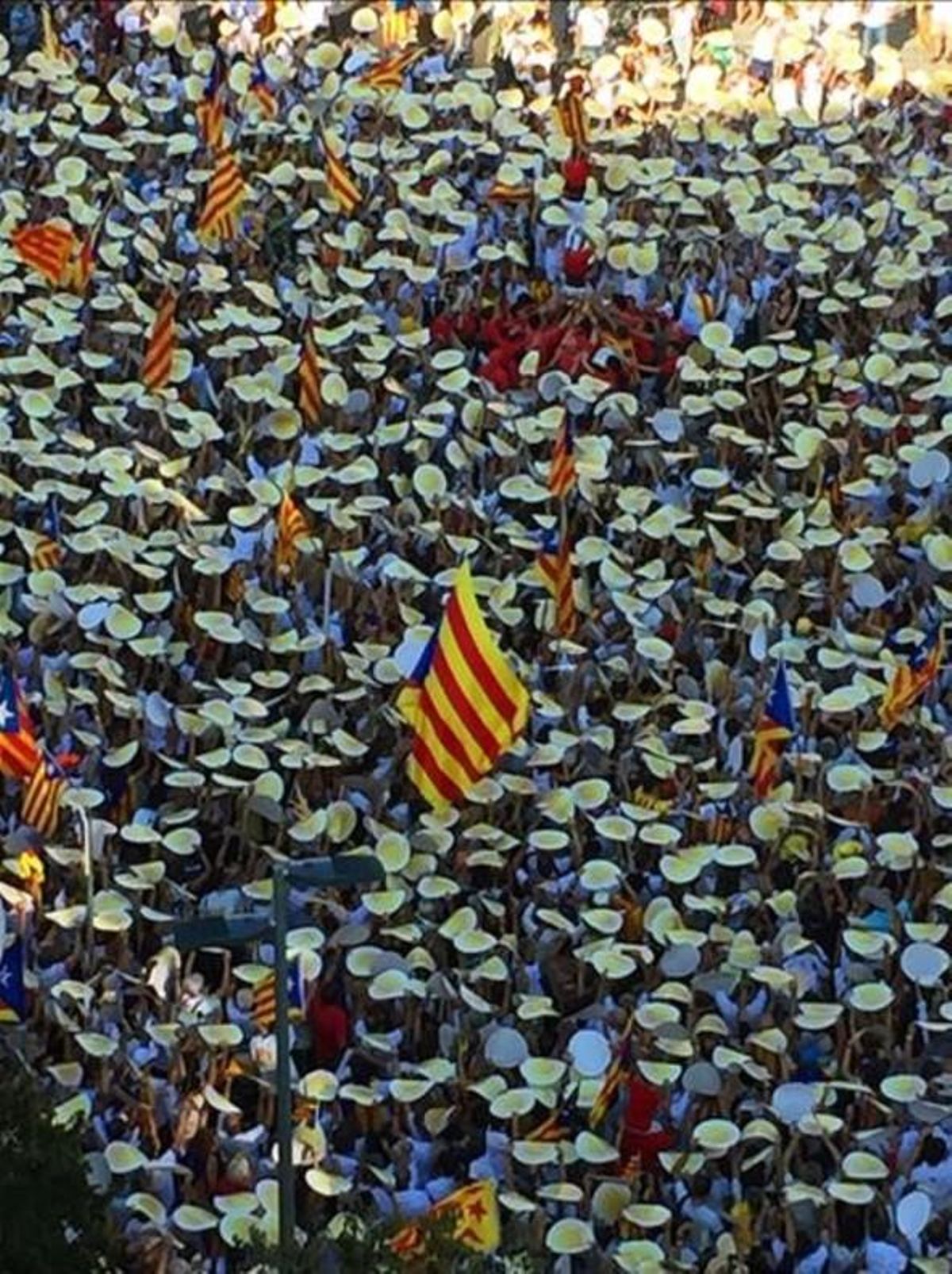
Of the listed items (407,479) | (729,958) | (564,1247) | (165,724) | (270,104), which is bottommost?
(564,1247)

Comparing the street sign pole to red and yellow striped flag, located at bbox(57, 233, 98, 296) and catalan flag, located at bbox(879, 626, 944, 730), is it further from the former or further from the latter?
red and yellow striped flag, located at bbox(57, 233, 98, 296)

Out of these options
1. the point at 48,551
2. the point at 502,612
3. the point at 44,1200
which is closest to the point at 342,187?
the point at 48,551

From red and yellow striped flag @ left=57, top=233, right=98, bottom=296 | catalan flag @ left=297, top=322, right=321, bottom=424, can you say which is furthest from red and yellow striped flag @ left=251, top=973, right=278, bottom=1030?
red and yellow striped flag @ left=57, top=233, right=98, bottom=296

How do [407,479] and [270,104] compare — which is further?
[270,104]

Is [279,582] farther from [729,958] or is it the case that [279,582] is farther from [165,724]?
[729,958]

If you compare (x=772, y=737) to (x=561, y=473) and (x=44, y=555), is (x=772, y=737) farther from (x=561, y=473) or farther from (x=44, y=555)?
(x=44, y=555)

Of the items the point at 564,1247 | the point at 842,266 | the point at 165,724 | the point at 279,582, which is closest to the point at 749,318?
the point at 842,266
